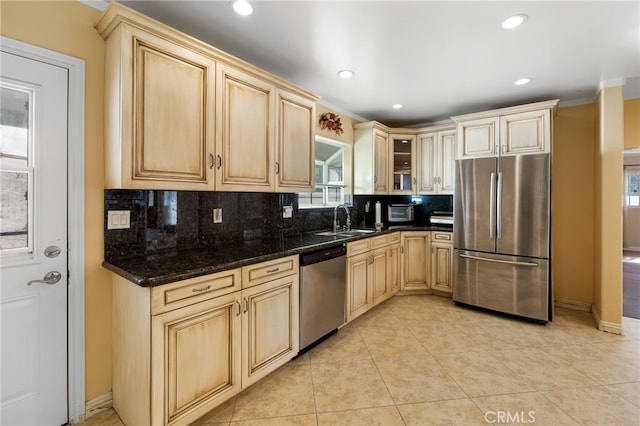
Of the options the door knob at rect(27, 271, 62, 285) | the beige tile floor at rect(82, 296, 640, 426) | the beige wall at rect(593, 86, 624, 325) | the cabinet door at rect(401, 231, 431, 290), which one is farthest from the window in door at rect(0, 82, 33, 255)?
the beige wall at rect(593, 86, 624, 325)

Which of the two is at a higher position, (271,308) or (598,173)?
(598,173)

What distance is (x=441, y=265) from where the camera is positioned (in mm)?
3877

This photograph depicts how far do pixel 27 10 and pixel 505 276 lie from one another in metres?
4.34

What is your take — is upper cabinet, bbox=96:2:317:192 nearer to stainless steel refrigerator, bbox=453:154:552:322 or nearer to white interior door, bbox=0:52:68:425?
white interior door, bbox=0:52:68:425

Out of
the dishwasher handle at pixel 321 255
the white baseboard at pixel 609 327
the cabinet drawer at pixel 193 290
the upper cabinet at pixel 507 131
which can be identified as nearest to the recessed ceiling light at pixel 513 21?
the upper cabinet at pixel 507 131

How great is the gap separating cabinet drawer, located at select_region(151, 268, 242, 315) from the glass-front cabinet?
120 inches

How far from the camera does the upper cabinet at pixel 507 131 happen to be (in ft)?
10.1

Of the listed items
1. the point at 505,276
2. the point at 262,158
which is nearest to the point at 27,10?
the point at 262,158

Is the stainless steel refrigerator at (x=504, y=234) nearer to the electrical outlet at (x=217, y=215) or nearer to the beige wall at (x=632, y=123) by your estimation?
the beige wall at (x=632, y=123)

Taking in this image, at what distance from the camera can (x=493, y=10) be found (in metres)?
1.83

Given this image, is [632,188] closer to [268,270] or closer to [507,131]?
[507,131]

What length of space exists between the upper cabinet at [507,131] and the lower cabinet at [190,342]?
9.25ft

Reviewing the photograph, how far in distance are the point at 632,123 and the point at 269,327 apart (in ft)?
15.0

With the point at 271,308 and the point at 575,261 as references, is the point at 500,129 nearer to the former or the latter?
the point at 575,261
